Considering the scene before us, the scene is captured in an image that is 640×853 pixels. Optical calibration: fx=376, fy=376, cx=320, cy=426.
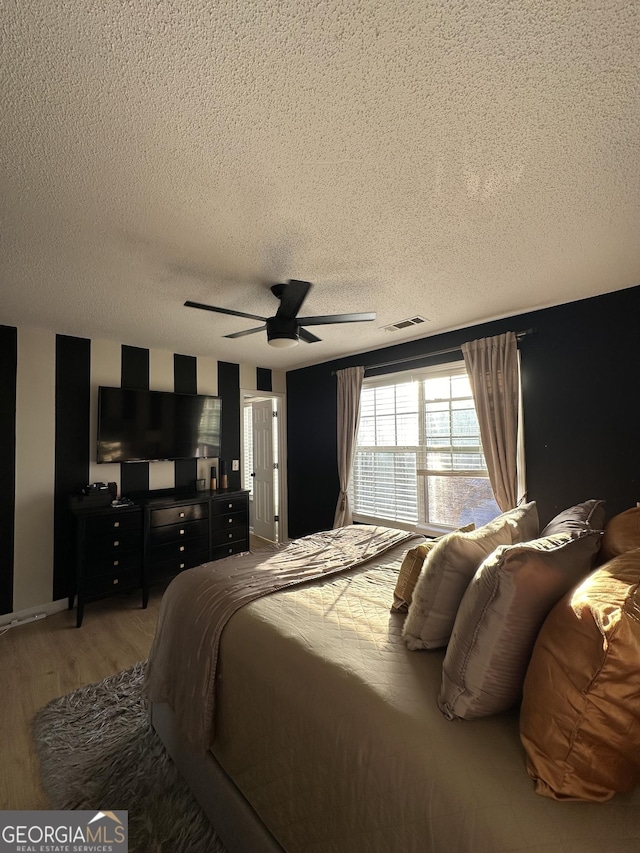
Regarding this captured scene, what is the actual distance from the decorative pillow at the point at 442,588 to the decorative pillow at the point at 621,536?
521mm

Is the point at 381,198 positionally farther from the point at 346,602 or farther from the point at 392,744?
the point at 392,744

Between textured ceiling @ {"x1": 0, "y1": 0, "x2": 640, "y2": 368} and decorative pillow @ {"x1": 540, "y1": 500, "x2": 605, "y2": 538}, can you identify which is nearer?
textured ceiling @ {"x1": 0, "y1": 0, "x2": 640, "y2": 368}

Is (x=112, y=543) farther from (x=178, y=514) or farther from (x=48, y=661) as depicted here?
(x=48, y=661)

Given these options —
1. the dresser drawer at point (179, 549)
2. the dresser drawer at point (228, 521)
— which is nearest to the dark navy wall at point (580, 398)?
the dresser drawer at point (228, 521)

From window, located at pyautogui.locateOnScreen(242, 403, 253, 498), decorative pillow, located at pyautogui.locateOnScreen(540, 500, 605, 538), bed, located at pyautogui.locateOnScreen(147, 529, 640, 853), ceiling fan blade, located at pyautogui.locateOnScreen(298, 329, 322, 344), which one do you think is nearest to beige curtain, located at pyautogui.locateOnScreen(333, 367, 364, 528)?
ceiling fan blade, located at pyautogui.locateOnScreen(298, 329, 322, 344)

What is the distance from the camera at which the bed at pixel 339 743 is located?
0.82 metres

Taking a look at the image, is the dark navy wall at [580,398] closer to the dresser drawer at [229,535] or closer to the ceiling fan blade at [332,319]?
the ceiling fan blade at [332,319]

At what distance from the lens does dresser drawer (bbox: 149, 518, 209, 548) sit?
366 centimetres

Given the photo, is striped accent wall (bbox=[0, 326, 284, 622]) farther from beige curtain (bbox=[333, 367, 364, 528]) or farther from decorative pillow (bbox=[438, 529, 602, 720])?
decorative pillow (bbox=[438, 529, 602, 720])

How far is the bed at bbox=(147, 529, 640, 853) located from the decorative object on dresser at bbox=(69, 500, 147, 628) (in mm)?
1709

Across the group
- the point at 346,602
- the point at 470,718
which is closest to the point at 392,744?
the point at 470,718

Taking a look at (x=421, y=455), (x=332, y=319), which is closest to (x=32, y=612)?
(x=332, y=319)

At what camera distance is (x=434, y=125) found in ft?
4.29

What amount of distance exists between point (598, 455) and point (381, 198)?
8.22 feet
